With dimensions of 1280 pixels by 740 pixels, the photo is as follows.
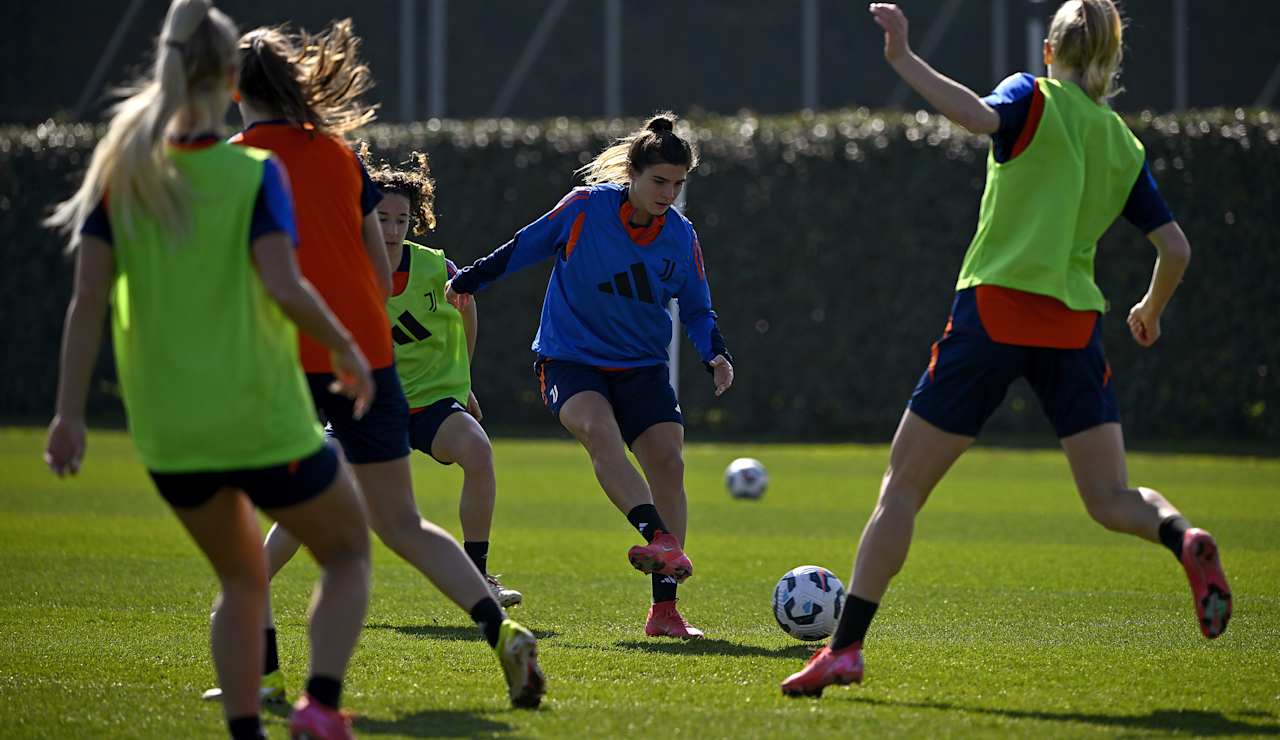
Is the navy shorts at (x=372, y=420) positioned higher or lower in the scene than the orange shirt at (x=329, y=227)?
lower

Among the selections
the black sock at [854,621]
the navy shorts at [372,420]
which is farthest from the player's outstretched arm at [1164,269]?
the navy shorts at [372,420]

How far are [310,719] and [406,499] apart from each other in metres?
1.13

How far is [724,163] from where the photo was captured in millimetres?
20578

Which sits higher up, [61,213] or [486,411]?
[61,213]

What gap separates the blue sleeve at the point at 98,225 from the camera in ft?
13.5

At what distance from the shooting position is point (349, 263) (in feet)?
16.9

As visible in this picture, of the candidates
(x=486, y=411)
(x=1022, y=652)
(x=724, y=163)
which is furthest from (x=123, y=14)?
(x=1022, y=652)

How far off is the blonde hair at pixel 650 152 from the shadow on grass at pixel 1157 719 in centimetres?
271

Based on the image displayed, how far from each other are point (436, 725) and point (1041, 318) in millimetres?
2328

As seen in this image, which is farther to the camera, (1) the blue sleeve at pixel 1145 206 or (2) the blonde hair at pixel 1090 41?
(1) the blue sleeve at pixel 1145 206

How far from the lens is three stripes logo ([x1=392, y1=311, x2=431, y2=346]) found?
307 inches

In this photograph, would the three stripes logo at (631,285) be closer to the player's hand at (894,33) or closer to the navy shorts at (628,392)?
the navy shorts at (628,392)

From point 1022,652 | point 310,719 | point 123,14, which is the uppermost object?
point 123,14

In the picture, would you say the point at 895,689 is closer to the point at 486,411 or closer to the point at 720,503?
the point at 720,503
